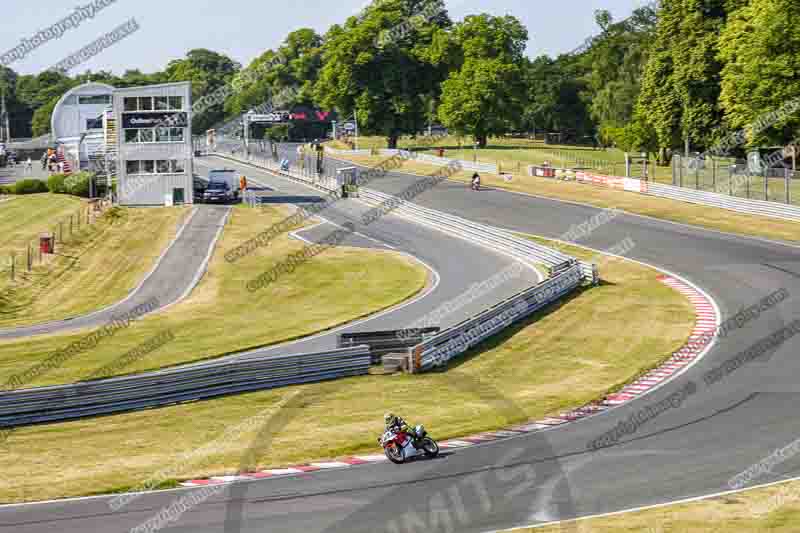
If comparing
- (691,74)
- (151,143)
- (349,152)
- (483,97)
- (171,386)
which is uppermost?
(483,97)

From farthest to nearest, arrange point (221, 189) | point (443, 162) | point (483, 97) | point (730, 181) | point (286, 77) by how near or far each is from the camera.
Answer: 1. point (286, 77)
2. point (483, 97)
3. point (443, 162)
4. point (221, 189)
5. point (730, 181)

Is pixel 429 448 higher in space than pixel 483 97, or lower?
lower

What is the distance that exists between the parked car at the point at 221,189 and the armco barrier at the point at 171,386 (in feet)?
145

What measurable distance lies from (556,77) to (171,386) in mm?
129812

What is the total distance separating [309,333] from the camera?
35312 mm

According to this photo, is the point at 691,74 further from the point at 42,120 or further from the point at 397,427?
the point at 42,120

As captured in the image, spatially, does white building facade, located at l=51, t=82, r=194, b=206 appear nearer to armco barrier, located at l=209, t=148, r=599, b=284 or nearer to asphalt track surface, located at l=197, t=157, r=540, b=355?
asphalt track surface, located at l=197, t=157, r=540, b=355

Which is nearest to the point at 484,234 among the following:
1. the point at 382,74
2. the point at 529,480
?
the point at 529,480

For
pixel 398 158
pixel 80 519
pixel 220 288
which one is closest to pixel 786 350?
pixel 80 519

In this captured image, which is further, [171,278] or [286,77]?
[286,77]

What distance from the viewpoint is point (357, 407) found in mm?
25875

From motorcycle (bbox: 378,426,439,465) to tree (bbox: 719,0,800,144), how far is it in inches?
2037

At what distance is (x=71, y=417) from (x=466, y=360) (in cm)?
1162

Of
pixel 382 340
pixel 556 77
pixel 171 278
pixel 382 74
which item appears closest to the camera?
pixel 382 340
